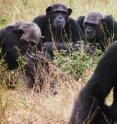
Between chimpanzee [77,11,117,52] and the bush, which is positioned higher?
the bush

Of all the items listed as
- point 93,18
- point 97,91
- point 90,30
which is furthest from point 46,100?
point 93,18

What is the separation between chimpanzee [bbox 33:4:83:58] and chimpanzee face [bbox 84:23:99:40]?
0.15 m

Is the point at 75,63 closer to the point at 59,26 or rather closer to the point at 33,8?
the point at 59,26

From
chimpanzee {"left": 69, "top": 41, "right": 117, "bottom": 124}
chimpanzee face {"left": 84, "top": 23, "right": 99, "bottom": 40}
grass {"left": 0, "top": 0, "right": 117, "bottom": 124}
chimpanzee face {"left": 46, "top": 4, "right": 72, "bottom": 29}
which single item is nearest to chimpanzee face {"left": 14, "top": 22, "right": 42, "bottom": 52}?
grass {"left": 0, "top": 0, "right": 117, "bottom": 124}

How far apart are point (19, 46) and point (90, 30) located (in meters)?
3.54

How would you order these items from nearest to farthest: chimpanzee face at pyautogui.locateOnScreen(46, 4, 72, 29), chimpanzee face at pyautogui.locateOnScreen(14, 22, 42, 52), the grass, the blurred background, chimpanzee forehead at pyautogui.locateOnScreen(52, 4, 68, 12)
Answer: the grass < chimpanzee face at pyautogui.locateOnScreen(14, 22, 42, 52) < chimpanzee face at pyautogui.locateOnScreen(46, 4, 72, 29) < chimpanzee forehead at pyautogui.locateOnScreen(52, 4, 68, 12) < the blurred background

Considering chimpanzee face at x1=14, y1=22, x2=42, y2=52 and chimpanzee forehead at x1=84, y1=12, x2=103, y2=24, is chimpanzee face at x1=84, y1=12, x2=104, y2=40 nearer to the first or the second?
chimpanzee forehead at x1=84, y1=12, x2=103, y2=24

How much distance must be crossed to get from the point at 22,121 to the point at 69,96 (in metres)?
0.95

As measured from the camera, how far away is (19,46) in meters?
8.82

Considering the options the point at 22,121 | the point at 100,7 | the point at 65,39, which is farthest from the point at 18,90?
the point at 100,7

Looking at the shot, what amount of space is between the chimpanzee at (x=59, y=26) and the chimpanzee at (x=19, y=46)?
206 cm

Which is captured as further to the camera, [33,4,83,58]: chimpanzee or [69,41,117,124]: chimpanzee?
[33,4,83,58]: chimpanzee

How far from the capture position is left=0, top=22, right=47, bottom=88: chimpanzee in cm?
867

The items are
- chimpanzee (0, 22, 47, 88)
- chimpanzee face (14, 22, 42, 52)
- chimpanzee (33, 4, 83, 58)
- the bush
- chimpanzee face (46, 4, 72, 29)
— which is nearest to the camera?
the bush
